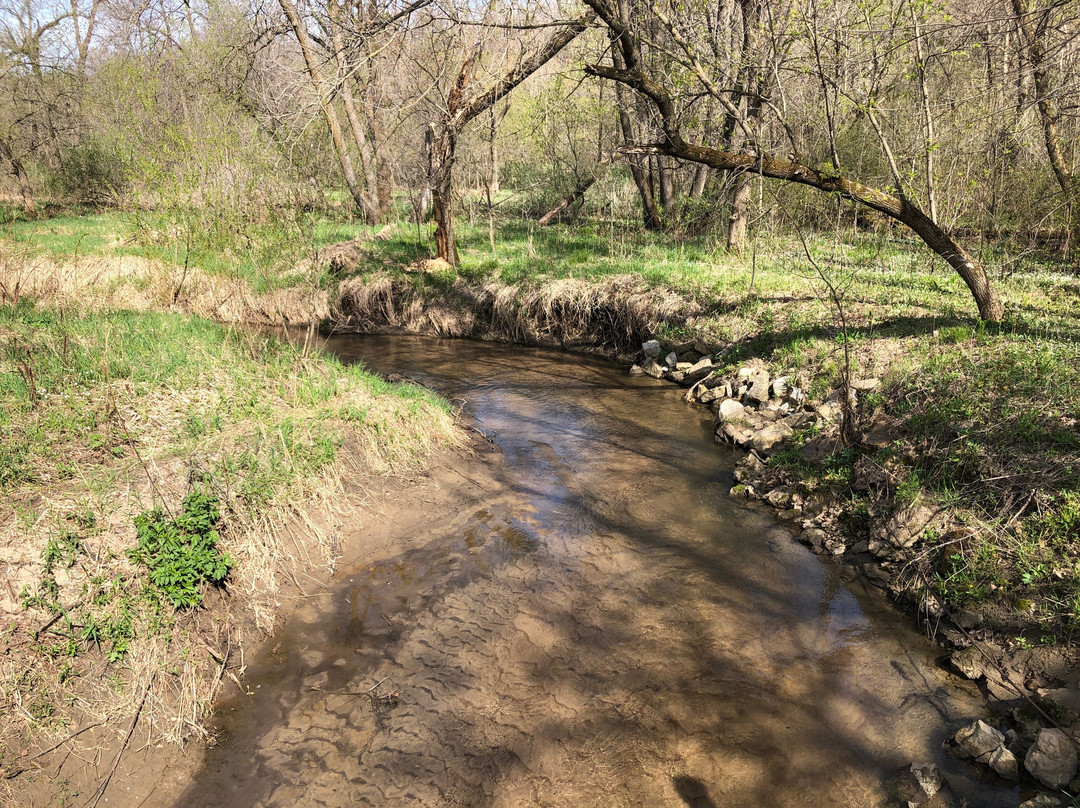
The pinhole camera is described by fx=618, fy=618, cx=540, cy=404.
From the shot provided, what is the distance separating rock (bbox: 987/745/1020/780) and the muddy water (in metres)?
0.08

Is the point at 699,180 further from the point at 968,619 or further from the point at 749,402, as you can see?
the point at 968,619

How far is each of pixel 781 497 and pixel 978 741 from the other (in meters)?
2.90

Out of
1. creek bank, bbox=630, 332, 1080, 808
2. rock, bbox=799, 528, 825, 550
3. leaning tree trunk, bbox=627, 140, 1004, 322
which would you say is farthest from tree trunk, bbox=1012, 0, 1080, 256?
rock, bbox=799, 528, 825, 550

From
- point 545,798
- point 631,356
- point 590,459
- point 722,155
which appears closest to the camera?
point 545,798

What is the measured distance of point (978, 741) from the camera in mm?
3527

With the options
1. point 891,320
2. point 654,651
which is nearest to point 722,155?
point 891,320

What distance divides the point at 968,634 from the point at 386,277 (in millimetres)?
11467

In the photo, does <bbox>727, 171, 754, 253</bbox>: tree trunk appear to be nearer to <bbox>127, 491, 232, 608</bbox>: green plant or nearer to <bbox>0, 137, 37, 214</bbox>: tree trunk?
<bbox>127, 491, 232, 608</bbox>: green plant

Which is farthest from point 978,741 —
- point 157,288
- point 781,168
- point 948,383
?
point 157,288

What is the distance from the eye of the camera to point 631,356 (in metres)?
11.0

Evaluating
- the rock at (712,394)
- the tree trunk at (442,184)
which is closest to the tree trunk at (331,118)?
the tree trunk at (442,184)

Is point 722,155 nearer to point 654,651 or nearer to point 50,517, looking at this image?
point 654,651

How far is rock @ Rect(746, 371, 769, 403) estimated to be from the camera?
8.02 meters

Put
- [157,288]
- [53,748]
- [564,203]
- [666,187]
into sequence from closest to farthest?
[53,748] → [157,288] → [666,187] → [564,203]
